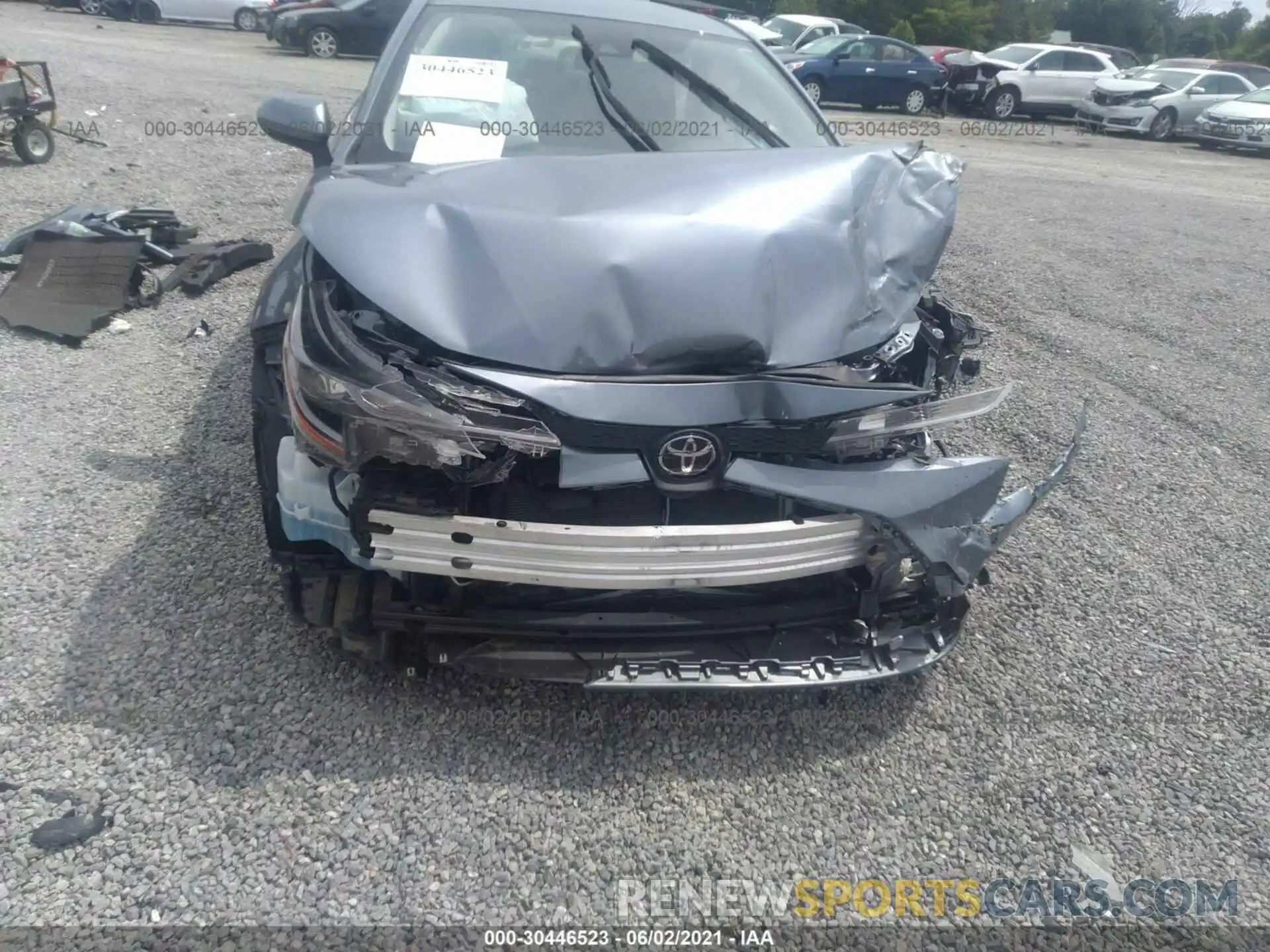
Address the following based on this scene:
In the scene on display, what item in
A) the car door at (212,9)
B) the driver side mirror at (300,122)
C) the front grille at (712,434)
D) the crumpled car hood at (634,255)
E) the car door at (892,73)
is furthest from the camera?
the car door at (212,9)

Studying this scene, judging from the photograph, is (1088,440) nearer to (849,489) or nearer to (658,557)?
(849,489)

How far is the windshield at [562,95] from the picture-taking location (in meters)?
3.08

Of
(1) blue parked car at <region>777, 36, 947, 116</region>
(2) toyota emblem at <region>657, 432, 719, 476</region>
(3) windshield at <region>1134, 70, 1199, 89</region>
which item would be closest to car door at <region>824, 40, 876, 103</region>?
(1) blue parked car at <region>777, 36, 947, 116</region>

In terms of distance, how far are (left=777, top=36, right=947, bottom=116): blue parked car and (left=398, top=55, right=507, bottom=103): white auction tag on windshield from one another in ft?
47.6

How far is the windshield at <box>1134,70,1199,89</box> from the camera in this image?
17891mm

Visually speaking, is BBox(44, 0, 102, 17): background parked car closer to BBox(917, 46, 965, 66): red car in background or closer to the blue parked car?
the blue parked car

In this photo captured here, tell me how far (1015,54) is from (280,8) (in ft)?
49.9

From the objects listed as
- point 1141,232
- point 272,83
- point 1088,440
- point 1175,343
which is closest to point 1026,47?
point 1141,232

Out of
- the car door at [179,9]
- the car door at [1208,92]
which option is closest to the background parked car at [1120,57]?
the car door at [1208,92]

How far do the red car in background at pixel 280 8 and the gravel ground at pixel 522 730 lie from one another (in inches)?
589

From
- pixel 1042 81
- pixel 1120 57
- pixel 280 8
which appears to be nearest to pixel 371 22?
pixel 280 8

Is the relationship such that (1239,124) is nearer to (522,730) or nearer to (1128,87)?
(1128,87)

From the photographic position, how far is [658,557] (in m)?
1.99

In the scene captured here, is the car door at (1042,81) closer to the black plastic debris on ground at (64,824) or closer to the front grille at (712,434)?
the front grille at (712,434)
